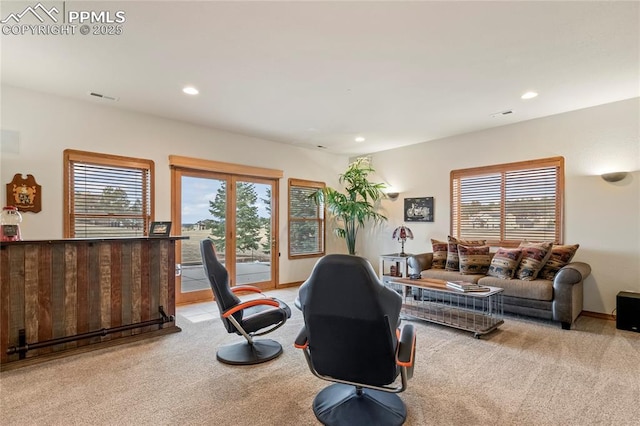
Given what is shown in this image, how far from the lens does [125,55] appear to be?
3094 millimetres

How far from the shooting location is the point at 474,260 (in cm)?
487

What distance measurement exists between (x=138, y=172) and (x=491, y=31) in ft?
15.3

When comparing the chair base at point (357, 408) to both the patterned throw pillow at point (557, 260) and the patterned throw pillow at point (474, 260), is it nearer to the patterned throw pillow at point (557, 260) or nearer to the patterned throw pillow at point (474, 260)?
the patterned throw pillow at point (474, 260)

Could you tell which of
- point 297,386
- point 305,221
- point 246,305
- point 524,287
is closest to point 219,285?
point 246,305

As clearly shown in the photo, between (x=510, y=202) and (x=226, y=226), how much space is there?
15.6ft

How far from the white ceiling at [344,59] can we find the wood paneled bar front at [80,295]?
185cm

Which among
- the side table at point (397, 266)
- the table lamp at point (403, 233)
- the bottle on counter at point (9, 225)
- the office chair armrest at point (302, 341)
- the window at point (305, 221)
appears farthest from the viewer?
the window at point (305, 221)

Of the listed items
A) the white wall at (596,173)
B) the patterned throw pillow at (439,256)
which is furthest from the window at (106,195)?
the white wall at (596,173)

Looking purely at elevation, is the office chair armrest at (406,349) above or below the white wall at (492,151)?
below

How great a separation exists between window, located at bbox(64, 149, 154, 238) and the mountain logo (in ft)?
6.41

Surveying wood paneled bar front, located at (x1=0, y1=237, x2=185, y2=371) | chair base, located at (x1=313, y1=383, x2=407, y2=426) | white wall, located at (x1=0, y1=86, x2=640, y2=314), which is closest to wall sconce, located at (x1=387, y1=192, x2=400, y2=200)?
white wall, located at (x1=0, y1=86, x2=640, y2=314)

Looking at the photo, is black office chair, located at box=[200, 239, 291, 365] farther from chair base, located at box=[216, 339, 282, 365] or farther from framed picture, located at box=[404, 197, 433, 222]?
framed picture, located at box=[404, 197, 433, 222]

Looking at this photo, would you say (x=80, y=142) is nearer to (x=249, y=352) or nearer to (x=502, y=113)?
(x=249, y=352)

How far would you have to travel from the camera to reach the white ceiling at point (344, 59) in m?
2.48
